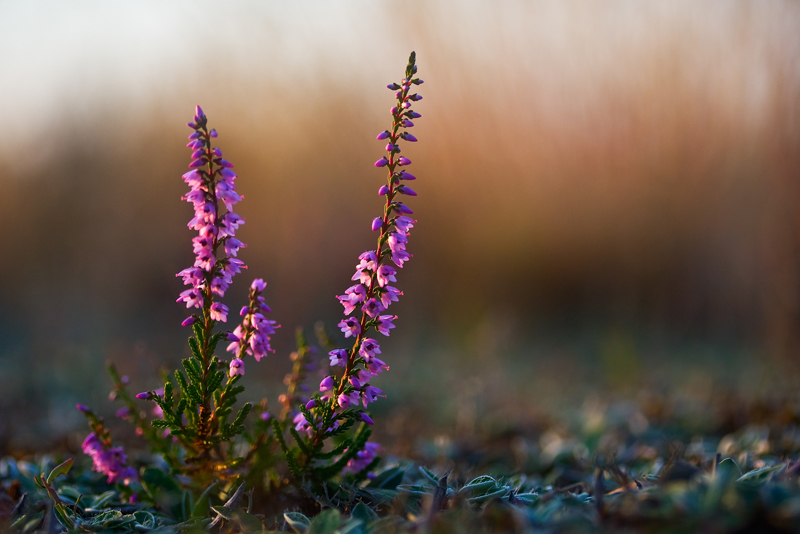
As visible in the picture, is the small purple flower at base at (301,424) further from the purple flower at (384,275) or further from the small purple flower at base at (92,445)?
the small purple flower at base at (92,445)

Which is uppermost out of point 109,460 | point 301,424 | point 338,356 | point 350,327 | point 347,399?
point 350,327

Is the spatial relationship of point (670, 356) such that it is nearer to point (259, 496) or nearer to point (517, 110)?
point (517, 110)

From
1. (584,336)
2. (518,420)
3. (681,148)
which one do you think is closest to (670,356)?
(584,336)

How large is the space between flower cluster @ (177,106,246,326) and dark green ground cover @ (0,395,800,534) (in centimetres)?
63

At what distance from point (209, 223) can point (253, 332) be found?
1.28ft

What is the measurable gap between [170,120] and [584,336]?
9840 millimetres

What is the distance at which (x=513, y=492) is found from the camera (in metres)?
1.93

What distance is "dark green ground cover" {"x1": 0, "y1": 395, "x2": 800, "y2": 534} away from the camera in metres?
1.42

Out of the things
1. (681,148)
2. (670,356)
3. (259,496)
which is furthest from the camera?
(681,148)

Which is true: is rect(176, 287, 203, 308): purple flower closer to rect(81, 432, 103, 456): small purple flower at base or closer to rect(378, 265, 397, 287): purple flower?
rect(378, 265, 397, 287): purple flower

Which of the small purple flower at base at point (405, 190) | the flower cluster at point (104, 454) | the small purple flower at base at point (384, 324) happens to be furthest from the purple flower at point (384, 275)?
the flower cluster at point (104, 454)

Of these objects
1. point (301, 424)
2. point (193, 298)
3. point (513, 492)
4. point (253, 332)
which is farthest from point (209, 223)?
point (513, 492)

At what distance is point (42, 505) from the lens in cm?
225

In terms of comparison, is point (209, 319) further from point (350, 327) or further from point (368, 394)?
point (368, 394)
